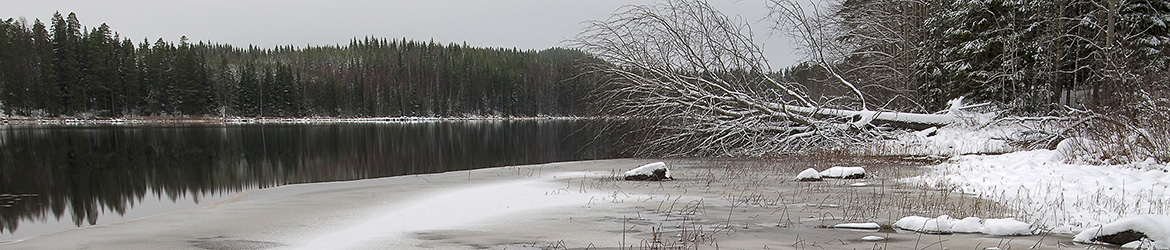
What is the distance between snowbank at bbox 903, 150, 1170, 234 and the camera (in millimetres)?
6930

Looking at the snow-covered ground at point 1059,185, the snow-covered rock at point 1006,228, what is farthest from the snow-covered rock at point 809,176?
the snow-covered rock at point 1006,228

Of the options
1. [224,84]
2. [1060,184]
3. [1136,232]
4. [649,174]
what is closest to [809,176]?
[649,174]

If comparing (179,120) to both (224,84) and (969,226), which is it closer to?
(224,84)

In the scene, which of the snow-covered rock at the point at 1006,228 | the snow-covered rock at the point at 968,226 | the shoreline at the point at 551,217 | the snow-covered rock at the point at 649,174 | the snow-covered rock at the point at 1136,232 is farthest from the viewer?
the snow-covered rock at the point at 649,174

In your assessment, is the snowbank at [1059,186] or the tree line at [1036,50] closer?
the snowbank at [1059,186]

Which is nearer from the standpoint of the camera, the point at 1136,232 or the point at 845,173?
the point at 1136,232

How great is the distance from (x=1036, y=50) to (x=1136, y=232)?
13386 mm

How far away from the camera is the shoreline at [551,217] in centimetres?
629

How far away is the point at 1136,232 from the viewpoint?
5.30 meters

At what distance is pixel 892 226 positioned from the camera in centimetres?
665

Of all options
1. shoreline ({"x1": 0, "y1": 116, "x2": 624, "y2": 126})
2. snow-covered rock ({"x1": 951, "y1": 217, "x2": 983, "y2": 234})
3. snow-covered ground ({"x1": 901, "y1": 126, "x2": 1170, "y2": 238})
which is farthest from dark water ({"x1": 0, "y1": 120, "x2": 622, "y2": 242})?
shoreline ({"x1": 0, "y1": 116, "x2": 624, "y2": 126})

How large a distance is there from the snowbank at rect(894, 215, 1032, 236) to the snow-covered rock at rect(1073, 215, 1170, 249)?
0.47 metres

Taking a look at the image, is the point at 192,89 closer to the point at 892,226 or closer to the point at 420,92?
the point at 420,92

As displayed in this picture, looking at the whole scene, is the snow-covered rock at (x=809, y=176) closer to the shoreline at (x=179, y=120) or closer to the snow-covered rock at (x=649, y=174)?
the snow-covered rock at (x=649, y=174)
